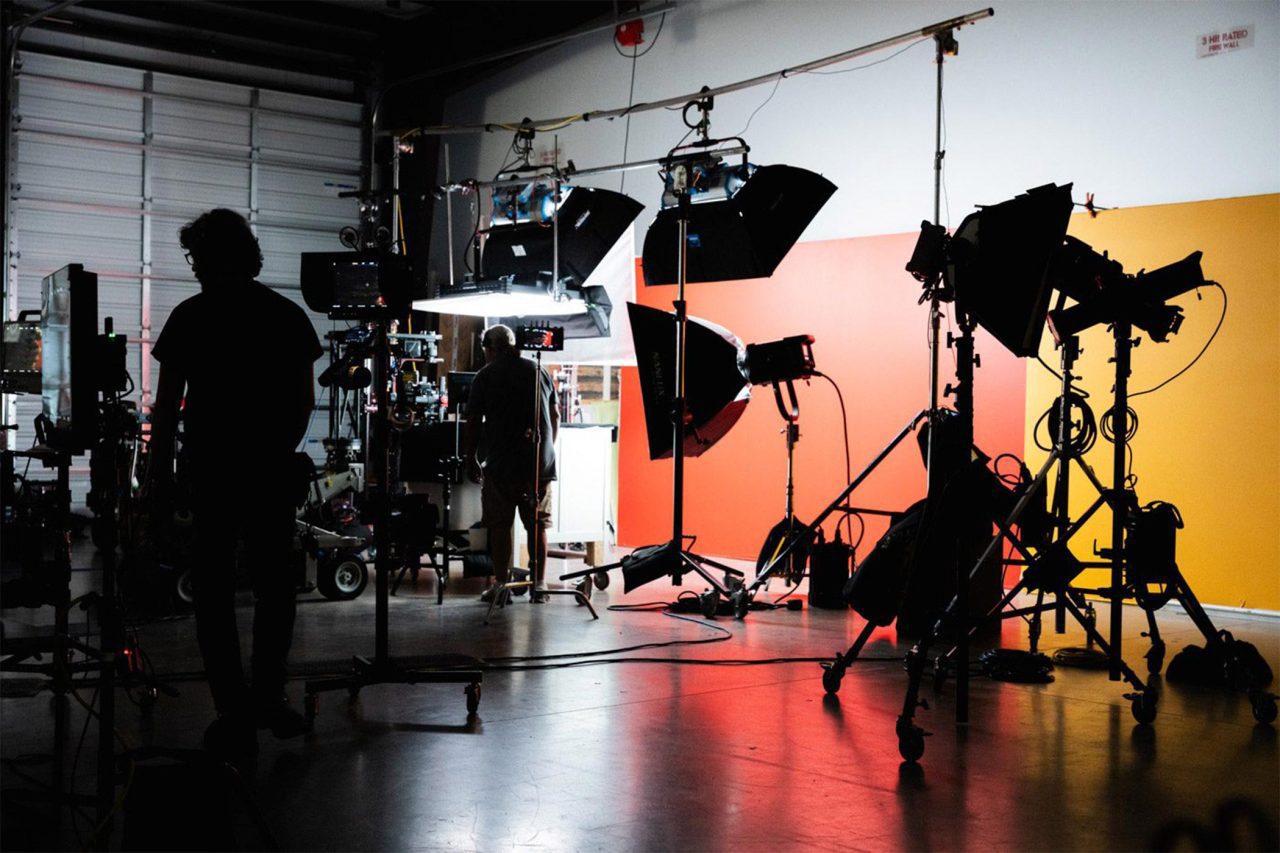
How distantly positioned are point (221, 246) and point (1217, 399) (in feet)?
18.3

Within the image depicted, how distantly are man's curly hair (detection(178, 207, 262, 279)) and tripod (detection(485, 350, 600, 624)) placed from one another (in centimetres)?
281

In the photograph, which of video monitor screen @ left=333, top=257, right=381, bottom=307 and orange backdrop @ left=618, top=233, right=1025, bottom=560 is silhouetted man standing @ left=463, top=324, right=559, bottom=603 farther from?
video monitor screen @ left=333, top=257, right=381, bottom=307

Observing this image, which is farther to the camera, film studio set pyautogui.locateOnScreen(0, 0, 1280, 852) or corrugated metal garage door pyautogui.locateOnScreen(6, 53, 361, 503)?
A: corrugated metal garage door pyautogui.locateOnScreen(6, 53, 361, 503)

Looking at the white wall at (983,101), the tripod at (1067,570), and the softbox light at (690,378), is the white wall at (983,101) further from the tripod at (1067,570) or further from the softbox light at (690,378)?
the tripod at (1067,570)

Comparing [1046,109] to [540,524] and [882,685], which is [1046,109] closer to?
[540,524]

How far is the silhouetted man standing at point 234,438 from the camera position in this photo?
11.4 feet

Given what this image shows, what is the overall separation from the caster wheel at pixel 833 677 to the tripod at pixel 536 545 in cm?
207

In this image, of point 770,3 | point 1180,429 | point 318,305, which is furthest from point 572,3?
point 318,305

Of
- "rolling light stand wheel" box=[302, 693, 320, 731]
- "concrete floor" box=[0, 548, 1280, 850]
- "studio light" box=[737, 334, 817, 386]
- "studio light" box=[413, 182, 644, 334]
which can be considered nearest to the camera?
"concrete floor" box=[0, 548, 1280, 850]

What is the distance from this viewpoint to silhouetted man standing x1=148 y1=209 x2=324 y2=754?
11.4ft

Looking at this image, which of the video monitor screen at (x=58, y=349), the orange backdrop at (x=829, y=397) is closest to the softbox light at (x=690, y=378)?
the orange backdrop at (x=829, y=397)

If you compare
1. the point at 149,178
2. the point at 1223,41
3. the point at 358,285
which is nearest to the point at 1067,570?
the point at 358,285

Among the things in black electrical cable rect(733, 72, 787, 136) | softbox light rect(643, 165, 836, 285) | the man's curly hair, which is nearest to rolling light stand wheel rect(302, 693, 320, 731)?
the man's curly hair

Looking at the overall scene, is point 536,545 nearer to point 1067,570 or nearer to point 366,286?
point 366,286
